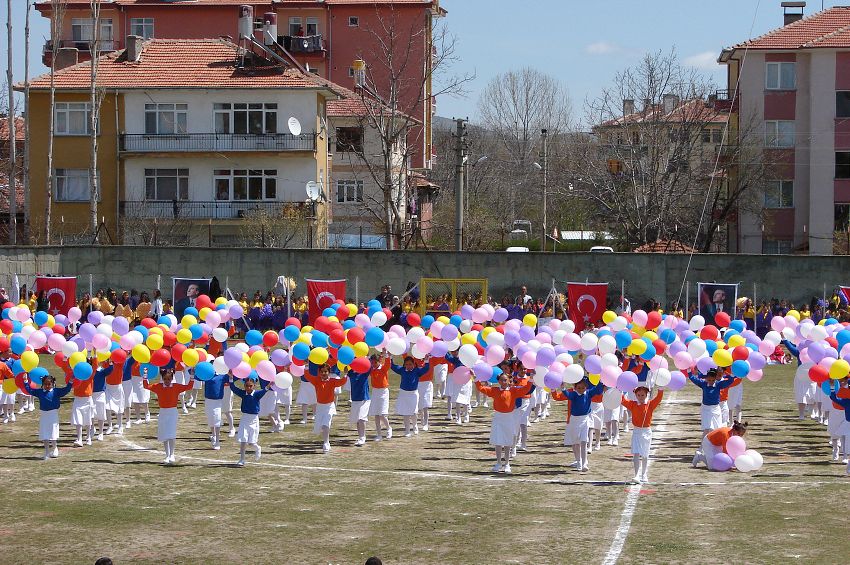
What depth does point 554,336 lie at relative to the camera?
2231cm

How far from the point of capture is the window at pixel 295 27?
64.4 m

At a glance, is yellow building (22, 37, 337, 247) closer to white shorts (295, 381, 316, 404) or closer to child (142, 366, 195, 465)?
white shorts (295, 381, 316, 404)

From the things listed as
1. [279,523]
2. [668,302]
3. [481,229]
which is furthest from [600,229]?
[279,523]

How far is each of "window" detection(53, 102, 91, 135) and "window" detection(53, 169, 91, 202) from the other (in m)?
1.59

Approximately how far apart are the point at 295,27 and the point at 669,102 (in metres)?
20.4

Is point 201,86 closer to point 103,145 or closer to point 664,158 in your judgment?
point 103,145

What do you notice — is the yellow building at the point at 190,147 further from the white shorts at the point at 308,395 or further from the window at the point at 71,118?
the white shorts at the point at 308,395

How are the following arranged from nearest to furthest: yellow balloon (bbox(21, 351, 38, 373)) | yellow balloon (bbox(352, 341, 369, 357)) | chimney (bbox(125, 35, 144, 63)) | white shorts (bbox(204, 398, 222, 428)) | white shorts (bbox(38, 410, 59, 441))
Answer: white shorts (bbox(38, 410, 59, 441)) → yellow balloon (bbox(21, 351, 38, 373)) → white shorts (bbox(204, 398, 222, 428)) → yellow balloon (bbox(352, 341, 369, 357)) → chimney (bbox(125, 35, 144, 63))

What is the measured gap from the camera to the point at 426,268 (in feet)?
131

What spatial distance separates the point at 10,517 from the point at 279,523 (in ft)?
10.9

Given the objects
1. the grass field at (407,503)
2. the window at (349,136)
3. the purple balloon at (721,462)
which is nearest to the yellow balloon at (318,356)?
the grass field at (407,503)

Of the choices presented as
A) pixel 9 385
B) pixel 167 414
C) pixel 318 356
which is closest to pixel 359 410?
pixel 318 356

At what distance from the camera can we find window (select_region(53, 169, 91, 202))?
165ft

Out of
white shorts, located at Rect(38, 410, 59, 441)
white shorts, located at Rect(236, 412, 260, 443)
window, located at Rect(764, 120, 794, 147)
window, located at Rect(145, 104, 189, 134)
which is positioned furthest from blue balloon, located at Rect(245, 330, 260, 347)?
window, located at Rect(764, 120, 794, 147)
